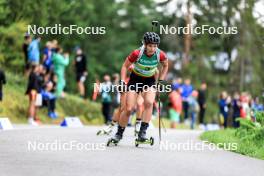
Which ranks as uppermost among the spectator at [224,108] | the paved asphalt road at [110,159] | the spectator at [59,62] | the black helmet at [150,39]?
the spectator at [59,62]

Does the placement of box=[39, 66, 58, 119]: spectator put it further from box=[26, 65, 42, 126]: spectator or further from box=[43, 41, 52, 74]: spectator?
box=[26, 65, 42, 126]: spectator

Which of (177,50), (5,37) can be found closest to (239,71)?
(177,50)

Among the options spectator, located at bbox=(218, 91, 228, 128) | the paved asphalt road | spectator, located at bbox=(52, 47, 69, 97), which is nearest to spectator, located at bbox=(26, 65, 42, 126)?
spectator, located at bbox=(52, 47, 69, 97)

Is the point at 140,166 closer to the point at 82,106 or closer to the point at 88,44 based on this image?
the point at 82,106

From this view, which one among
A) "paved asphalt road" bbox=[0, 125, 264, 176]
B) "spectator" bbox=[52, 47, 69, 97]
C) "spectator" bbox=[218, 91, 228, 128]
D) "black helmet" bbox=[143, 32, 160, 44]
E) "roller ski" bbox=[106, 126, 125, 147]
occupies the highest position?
"spectator" bbox=[52, 47, 69, 97]

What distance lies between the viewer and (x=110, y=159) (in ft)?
38.7

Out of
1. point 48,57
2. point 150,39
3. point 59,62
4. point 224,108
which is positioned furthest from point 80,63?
point 150,39

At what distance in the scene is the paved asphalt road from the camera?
1027 cm

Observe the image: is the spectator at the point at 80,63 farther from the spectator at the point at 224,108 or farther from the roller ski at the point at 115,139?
the roller ski at the point at 115,139

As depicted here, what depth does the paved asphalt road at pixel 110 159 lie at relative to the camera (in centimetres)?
1027

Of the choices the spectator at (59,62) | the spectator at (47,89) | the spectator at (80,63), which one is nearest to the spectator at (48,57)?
the spectator at (59,62)

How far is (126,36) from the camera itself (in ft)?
194

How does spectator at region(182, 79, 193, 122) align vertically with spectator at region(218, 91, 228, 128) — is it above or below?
above

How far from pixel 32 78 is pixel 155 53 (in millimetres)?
9993
